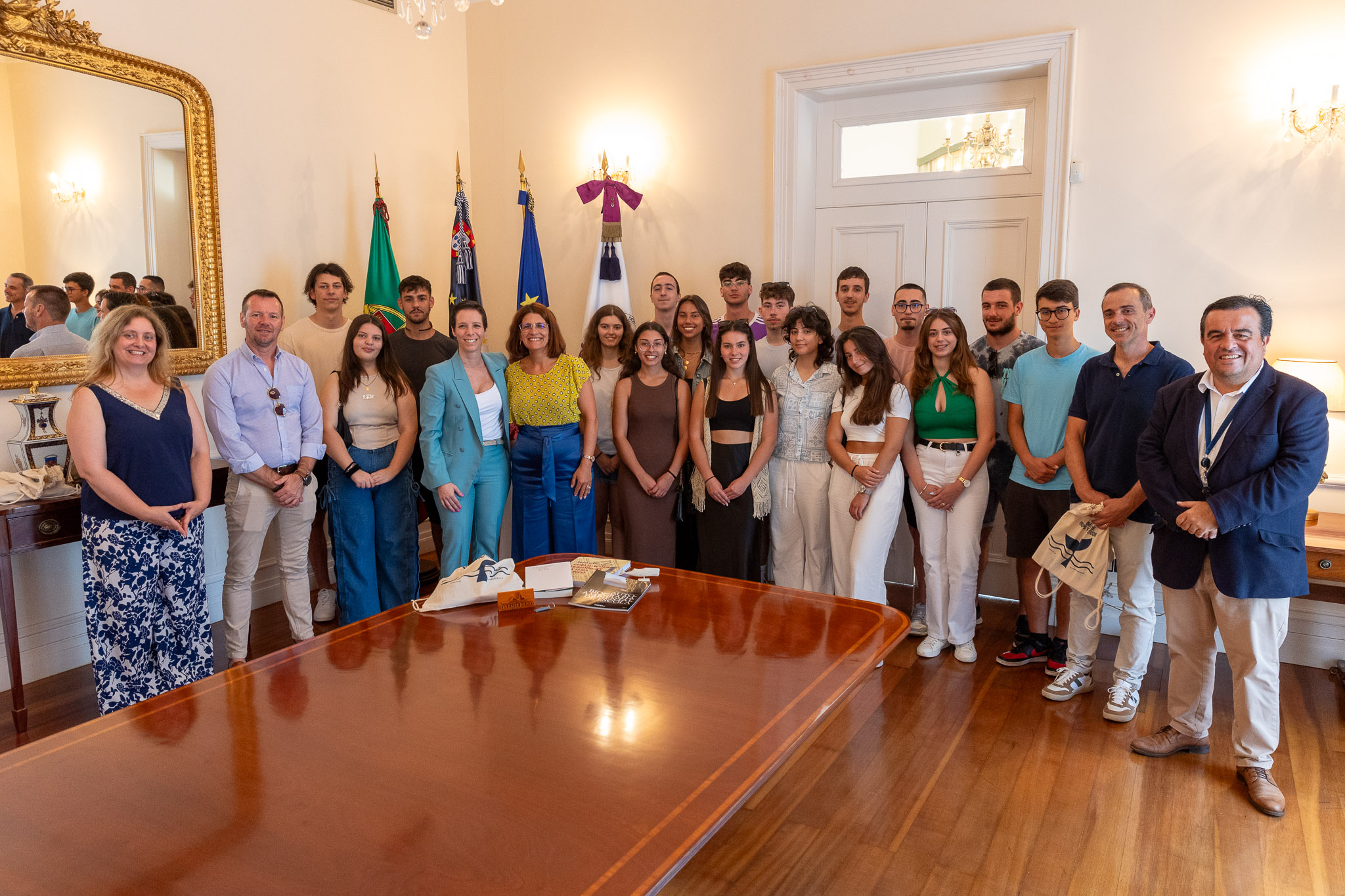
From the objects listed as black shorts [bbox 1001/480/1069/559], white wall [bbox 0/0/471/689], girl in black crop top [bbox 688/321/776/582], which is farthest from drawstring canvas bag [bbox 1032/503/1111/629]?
white wall [bbox 0/0/471/689]

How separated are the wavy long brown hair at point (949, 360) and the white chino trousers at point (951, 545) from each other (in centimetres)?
28

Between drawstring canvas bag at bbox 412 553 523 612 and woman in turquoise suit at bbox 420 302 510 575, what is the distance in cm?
137

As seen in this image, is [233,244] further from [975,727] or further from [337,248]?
[975,727]

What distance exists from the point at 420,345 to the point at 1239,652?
146 inches

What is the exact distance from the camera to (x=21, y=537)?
3.19 meters

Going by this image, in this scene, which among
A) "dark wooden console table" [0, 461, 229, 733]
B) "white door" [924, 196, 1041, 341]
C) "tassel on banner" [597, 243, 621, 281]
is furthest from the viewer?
"tassel on banner" [597, 243, 621, 281]

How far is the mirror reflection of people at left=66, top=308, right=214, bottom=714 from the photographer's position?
3.02 metres

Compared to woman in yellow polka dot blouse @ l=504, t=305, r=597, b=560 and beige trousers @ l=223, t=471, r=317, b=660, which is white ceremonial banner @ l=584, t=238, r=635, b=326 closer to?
woman in yellow polka dot blouse @ l=504, t=305, r=597, b=560

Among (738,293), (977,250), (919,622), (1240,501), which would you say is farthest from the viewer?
(977,250)

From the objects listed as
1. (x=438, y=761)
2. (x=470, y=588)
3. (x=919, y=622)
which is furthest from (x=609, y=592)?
(x=919, y=622)

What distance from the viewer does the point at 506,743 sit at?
166 cm

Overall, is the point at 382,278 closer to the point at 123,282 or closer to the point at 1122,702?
the point at 123,282

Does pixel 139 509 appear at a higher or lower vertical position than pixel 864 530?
higher

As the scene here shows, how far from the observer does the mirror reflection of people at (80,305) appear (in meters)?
3.64
